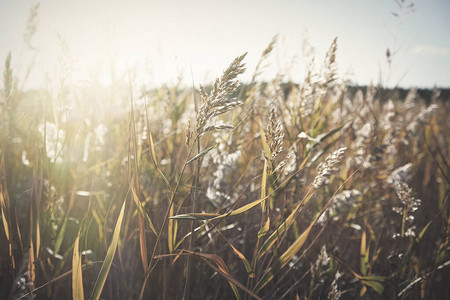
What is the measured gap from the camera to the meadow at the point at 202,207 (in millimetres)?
793

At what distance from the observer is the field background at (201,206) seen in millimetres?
793

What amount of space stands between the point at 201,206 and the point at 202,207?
0.01 m

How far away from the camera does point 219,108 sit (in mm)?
682

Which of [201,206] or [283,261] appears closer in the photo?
[283,261]

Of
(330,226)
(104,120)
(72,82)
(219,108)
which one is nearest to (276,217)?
(330,226)

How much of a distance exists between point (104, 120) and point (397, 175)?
236 cm

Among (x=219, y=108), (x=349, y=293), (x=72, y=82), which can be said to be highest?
(x=72, y=82)

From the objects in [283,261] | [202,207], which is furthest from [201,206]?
[283,261]

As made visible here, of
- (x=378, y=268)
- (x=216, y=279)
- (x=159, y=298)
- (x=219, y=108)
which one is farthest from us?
(x=378, y=268)

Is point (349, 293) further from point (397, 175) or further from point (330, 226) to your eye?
point (397, 175)

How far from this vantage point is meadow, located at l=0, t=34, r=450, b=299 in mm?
793

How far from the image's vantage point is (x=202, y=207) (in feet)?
5.27

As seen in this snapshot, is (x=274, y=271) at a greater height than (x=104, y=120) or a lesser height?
lesser

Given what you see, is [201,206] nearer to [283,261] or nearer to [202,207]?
[202,207]
